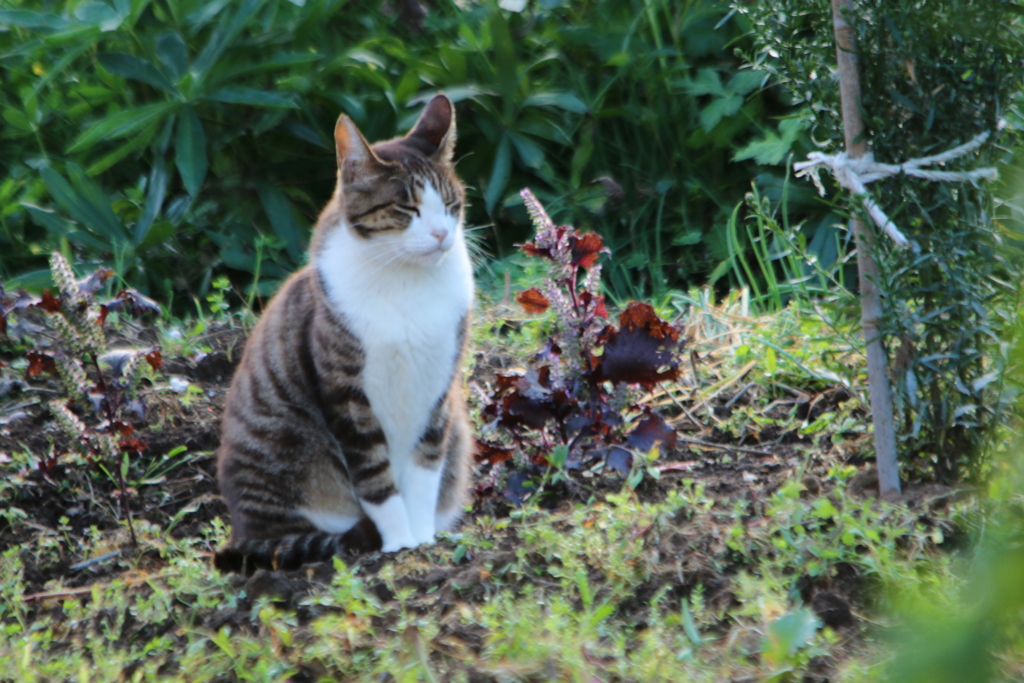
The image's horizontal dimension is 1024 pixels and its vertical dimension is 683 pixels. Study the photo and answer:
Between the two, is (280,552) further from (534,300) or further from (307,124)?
(307,124)

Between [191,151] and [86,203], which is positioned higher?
[191,151]

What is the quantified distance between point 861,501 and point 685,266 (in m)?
2.57

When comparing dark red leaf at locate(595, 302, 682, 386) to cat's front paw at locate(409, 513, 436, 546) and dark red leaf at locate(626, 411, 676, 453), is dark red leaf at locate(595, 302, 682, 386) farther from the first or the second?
cat's front paw at locate(409, 513, 436, 546)

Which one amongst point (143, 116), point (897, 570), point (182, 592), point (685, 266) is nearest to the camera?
point (897, 570)

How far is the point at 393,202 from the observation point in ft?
8.87

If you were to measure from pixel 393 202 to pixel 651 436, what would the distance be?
97cm

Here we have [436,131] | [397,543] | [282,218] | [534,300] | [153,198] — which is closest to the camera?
[397,543]

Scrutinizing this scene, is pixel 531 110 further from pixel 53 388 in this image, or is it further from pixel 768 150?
pixel 53 388

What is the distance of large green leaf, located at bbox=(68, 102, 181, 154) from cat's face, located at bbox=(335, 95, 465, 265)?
181 cm

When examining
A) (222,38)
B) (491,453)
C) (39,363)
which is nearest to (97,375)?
(39,363)

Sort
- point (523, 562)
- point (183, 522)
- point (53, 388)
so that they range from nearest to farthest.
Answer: point (523, 562) < point (183, 522) < point (53, 388)

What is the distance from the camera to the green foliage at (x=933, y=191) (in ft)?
6.06

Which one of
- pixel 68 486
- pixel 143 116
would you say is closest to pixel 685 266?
pixel 143 116

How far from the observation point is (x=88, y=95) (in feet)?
15.1
